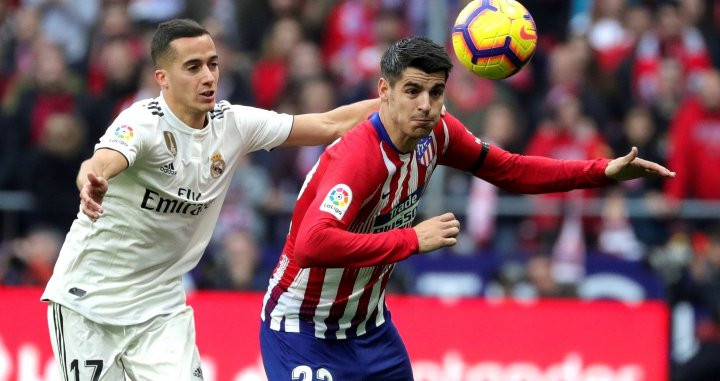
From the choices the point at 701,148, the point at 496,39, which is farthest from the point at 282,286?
the point at 701,148

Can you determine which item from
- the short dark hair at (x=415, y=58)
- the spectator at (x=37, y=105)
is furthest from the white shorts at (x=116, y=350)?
the spectator at (x=37, y=105)

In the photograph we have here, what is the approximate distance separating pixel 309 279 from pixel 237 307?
10.9 feet

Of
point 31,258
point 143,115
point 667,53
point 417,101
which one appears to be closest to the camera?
point 417,101

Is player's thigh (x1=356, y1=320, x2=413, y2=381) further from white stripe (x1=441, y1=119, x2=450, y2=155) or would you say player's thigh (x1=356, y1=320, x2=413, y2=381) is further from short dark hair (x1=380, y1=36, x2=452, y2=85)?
short dark hair (x1=380, y1=36, x2=452, y2=85)

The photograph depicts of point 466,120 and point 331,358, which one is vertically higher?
point 466,120

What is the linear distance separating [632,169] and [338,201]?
62.5 inches

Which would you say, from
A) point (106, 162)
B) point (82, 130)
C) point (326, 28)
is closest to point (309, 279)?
point (106, 162)

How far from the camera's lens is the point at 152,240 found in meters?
6.82

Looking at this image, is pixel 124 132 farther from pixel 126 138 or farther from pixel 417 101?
pixel 417 101

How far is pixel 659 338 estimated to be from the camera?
9.46 m

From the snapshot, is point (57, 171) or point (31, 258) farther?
point (57, 171)

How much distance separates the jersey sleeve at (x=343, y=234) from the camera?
6.05m

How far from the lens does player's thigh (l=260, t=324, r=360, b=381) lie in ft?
21.8

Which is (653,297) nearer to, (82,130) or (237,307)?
(237,307)
